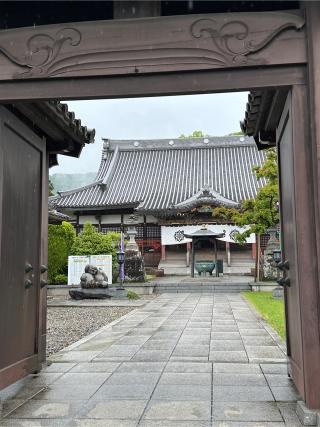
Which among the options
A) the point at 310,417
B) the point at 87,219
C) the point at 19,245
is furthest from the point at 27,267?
the point at 87,219

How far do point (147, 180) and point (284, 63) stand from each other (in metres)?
27.9

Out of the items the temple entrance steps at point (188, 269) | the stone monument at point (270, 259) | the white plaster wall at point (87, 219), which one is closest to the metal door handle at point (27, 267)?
the stone monument at point (270, 259)

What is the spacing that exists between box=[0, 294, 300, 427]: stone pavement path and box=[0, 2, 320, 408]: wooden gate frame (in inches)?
28.0

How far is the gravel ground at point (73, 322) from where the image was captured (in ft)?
26.1

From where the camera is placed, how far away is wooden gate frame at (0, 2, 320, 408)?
344 cm

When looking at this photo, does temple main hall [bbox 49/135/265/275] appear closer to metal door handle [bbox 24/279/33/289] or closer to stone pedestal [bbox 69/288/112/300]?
stone pedestal [bbox 69/288/112/300]

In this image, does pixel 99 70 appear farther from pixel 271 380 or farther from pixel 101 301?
pixel 101 301

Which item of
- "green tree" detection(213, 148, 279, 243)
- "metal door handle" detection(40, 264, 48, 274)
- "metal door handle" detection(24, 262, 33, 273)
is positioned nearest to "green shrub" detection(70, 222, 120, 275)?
"green tree" detection(213, 148, 279, 243)

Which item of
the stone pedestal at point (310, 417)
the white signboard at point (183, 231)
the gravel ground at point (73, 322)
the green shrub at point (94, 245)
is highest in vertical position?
Result: the white signboard at point (183, 231)

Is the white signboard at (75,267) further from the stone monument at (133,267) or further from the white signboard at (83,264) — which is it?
the stone monument at (133,267)

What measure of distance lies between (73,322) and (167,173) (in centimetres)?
2215

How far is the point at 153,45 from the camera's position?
367 centimetres

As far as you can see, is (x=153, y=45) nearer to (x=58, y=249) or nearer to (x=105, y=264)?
(x=105, y=264)

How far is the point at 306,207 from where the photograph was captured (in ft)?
11.4
